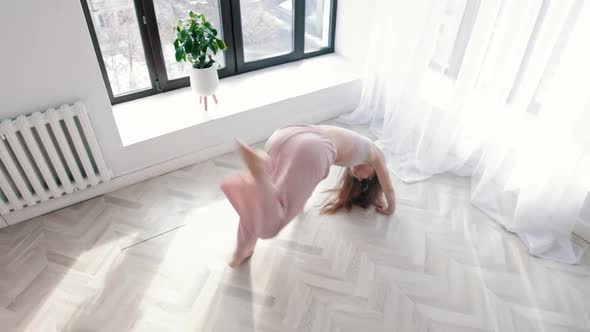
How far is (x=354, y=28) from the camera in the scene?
3.43 meters

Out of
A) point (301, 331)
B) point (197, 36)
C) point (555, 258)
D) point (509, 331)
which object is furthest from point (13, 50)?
point (555, 258)

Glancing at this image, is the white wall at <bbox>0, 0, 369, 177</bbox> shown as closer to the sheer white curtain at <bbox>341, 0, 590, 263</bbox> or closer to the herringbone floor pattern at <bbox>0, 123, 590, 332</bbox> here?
the herringbone floor pattern at <bbox>0, 123, 590, 332</bbox>

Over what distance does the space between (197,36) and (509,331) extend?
94.7 inches

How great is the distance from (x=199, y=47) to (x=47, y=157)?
1119 mm

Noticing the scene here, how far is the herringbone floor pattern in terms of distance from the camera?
200cm

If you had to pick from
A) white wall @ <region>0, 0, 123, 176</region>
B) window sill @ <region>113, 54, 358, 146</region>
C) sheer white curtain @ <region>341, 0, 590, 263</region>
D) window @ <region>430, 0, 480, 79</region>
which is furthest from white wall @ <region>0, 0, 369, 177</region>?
window @ <region>430, 0, 480, 79</region>

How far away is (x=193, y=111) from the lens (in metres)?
2.88

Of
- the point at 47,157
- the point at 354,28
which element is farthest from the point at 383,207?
the point at 47,157

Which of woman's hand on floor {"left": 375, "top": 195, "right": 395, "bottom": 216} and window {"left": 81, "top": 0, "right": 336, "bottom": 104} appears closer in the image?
woman's hand on floor {"left": 375, "top": 195, "right": 395, "bottom": 216}

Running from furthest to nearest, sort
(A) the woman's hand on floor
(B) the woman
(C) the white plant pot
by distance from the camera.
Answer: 1. (C) the white plant pot
2. (A) the woman's hand on floor
3. (B) the woman

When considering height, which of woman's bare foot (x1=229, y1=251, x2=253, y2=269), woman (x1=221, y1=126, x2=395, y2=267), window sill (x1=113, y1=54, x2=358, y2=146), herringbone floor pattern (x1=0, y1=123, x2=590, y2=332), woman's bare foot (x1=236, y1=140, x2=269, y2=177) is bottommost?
herringbone floor pattern (x1=0, y1=123, x2=590, y2=332)

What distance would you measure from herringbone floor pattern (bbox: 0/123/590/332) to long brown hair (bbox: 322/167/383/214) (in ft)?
0.23

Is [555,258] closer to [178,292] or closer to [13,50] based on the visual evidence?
[178,292]

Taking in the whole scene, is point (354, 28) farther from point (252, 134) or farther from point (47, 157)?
point (47, 157)
